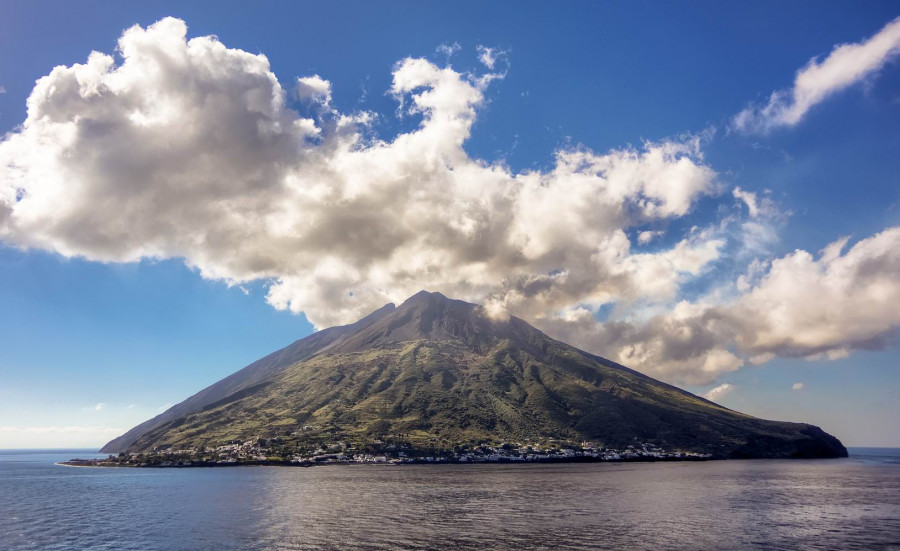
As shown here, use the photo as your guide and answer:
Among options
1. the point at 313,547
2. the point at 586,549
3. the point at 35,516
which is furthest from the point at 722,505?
the point at 35,516

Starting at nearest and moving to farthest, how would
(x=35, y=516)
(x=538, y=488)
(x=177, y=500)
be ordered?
1. (x=35, y=516)
2. (x=177, y=500)
3. (x=538, y=488)

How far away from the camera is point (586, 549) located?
97.2 metres

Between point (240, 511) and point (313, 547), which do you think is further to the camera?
point (240, 511)

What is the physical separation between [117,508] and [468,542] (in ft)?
383

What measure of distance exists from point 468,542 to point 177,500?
118 metres

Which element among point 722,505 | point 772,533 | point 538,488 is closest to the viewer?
point 772,533

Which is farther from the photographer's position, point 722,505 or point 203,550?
point 722,505

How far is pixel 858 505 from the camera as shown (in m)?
158

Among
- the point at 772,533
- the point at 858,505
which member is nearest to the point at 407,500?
the point at 772,533

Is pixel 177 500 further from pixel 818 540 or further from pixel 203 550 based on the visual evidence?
pixel 818 540

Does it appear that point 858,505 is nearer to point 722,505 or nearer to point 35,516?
point 722,505

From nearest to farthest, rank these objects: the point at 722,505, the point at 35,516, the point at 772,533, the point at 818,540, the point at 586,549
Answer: the point at 586,549 < the point at 818,540 < the point at 772,533 < the point at 35,516 < the point at 722,505

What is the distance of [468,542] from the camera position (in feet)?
338

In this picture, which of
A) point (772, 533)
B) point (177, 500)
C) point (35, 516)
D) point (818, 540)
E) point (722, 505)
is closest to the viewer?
point (818, 540)
